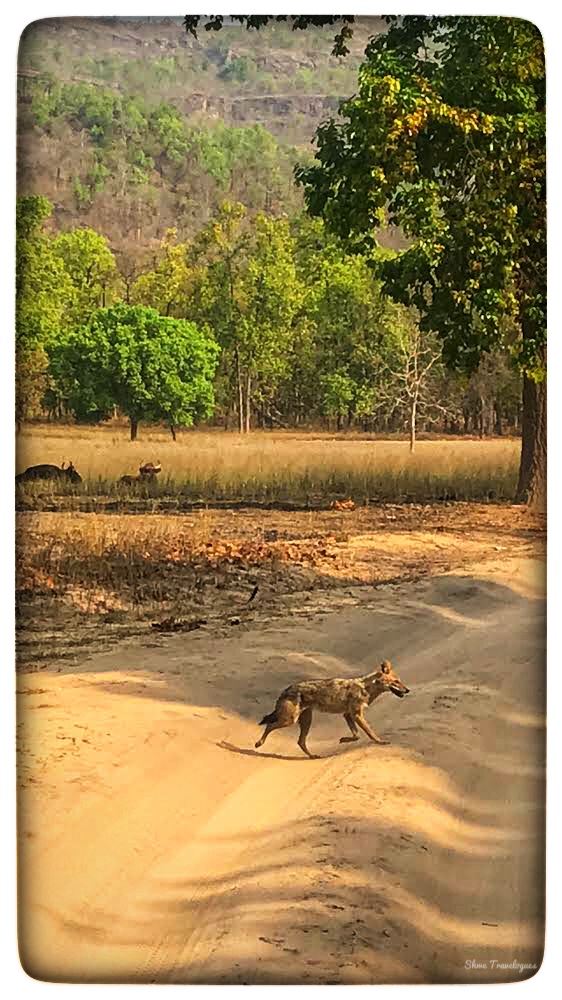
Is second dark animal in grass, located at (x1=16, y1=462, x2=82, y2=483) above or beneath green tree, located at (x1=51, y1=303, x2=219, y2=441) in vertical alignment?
beneath

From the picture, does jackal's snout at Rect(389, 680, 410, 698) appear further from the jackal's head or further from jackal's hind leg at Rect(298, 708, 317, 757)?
jackal's hind leg at Rect(298, 708, 317, 757)

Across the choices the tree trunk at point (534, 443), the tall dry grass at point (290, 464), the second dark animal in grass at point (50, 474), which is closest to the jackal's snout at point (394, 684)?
the tall dry grass at point (290, 464)

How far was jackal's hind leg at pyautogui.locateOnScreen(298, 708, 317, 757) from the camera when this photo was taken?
5.56m

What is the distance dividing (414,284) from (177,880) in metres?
2.53

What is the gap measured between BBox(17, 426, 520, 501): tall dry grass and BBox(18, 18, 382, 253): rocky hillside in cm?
82

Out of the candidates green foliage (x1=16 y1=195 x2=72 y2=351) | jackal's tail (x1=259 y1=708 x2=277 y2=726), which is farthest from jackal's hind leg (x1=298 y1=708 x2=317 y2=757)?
green foliage (x1=16 y1=195 x2=72 y2=351)

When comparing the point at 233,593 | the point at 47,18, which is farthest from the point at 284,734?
the point at 47,18

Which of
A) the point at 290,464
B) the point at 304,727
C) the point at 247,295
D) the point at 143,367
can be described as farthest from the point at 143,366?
the point at 304,727

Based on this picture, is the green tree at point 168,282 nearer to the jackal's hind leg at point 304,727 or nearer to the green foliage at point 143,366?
the green foliage at point 143,366

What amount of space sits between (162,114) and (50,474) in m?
1.49

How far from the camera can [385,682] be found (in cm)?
562

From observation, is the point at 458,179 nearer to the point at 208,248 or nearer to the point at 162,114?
the point at 208,248

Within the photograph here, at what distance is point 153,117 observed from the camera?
564 centimetres

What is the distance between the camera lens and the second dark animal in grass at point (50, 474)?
5617 mm
